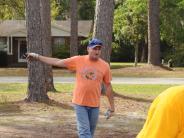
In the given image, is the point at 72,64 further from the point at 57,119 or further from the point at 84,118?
the point at 57,119

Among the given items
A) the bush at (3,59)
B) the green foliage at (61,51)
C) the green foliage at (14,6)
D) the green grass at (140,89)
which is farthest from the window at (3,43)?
the green grass at (140,89)

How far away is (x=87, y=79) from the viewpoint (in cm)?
768

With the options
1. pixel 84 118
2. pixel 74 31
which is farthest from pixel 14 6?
pixel 84 118

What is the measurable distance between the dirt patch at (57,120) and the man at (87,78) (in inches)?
106

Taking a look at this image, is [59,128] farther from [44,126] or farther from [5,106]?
[5,106]

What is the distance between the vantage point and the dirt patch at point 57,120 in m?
10.8

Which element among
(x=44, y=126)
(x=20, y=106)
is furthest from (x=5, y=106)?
(x=44, y=126)

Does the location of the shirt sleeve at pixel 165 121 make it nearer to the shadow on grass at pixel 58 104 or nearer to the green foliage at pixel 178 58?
the shadow on grass at pixel 58 104

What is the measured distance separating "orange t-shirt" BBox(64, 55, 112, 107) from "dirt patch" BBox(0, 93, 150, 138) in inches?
112

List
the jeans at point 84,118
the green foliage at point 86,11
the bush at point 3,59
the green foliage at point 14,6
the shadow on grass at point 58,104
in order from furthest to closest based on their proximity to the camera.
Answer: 1. the green foliage at point 86,11
2. the bush at point 3,59
3. the green foliage at point 14,6
4. the shadow on grass at point 58,104
5. the jeans at point 84,118

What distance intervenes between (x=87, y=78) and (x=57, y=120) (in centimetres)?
485

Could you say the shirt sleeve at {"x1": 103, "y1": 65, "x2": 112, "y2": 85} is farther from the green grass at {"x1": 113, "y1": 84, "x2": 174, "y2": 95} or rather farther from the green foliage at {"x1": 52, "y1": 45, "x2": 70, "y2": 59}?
the green foliage at {"x1": 52, "y1": 45, "x2": 70, "y2": 59}

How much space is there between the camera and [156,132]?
2.64 m

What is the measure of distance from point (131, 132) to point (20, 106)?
172 inches
